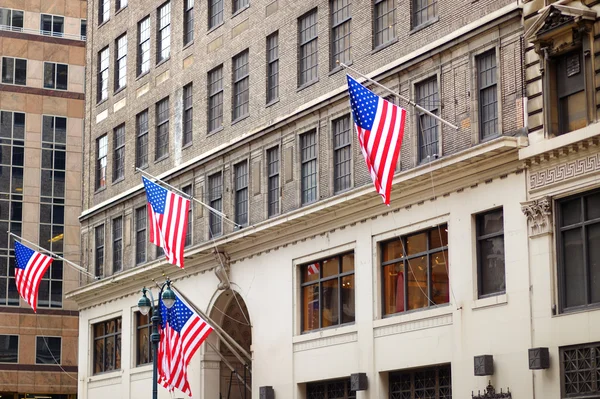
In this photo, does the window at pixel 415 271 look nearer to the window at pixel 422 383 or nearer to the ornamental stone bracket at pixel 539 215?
the window at pixel 422 383

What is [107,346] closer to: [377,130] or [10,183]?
[377,130]

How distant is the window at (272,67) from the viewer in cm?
4350

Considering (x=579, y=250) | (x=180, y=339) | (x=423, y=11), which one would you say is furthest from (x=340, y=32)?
(x=579, y=250)

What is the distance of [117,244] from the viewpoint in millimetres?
54625

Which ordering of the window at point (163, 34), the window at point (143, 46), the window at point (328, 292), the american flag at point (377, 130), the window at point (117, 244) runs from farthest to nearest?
the window at point (117, 244) → the window at point (143, 46) → the window at point (163, 34) → the window at point (328, 292) → the american flag at point (377, 130)

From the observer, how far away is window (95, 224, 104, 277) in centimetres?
5605

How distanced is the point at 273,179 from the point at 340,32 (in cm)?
608

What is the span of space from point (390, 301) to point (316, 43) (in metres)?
9.72

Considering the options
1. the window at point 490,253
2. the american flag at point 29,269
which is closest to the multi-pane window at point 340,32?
the window at point 490,253

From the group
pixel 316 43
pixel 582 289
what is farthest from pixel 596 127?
pixel 316 43

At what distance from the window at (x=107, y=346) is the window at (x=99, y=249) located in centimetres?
246

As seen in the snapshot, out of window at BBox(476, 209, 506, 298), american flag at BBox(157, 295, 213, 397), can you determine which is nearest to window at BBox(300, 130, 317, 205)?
american flag at BBox(157, 295, 213, 397)

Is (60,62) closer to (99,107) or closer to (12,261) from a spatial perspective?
(12,261)

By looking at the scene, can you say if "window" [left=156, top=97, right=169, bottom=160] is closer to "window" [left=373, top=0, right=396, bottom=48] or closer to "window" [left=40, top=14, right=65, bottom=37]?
"window" [left=373, top=0, right=396, bottom=48]
